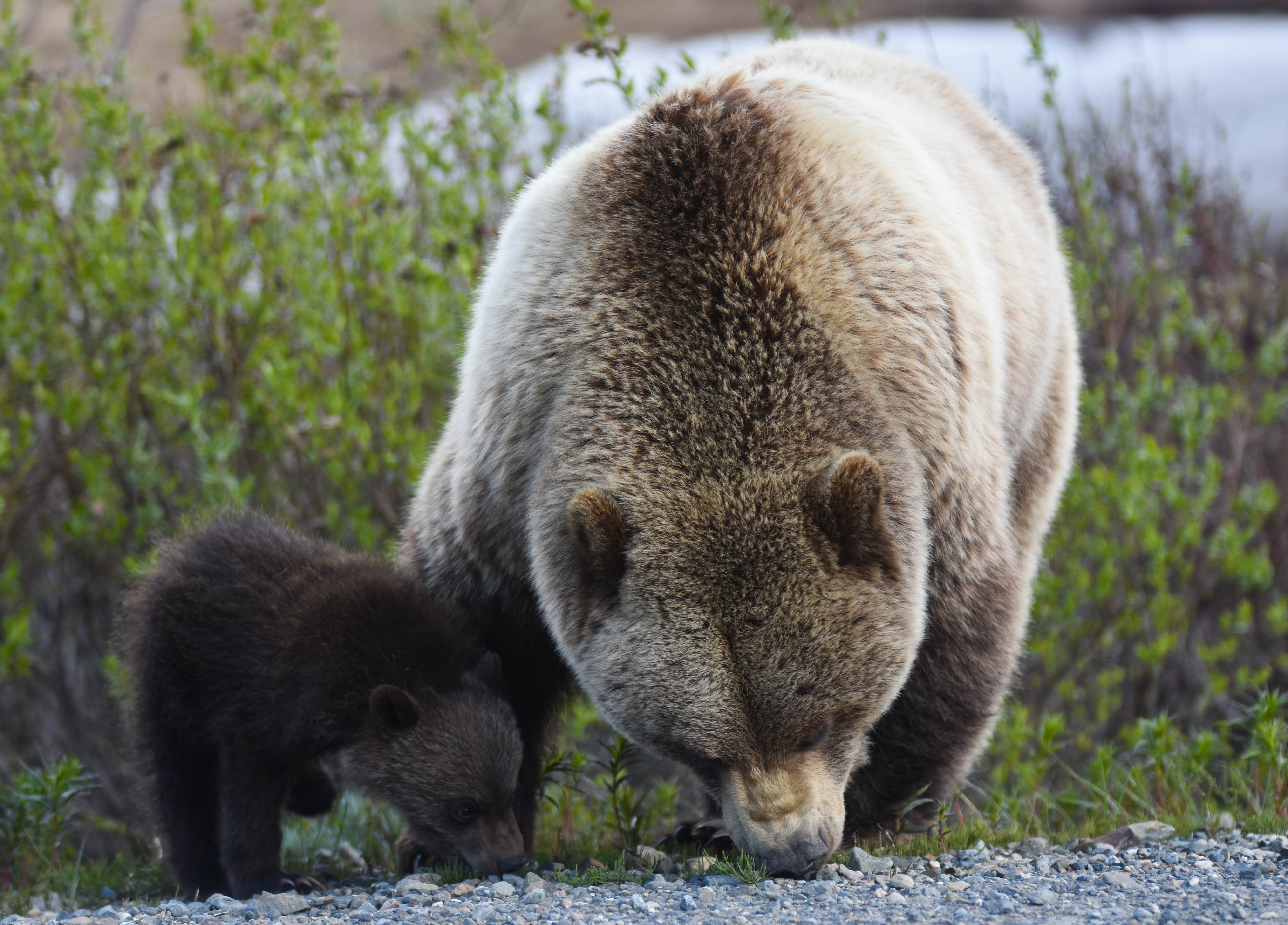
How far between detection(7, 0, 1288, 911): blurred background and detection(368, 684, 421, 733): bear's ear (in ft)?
2.99

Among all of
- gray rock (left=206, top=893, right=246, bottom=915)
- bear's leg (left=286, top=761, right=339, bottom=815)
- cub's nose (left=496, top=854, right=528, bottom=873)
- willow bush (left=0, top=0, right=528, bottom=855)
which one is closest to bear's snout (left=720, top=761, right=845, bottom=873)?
cub's nose (left=496, top=854, right=528, bottom=873)

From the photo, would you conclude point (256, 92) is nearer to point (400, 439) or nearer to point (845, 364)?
point (400, 439)

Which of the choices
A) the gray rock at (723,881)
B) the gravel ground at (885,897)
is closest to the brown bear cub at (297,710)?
the gravel ground at (885,897)

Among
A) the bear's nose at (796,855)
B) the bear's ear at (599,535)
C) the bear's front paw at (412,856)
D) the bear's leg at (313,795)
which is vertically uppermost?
the bear's ear at (599,535)

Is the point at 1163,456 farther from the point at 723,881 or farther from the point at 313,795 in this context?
the point at 313,795

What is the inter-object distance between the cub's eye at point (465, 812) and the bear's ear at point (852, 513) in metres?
1.61

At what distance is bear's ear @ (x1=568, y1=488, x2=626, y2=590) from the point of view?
366cm

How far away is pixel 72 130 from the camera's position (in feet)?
25.3

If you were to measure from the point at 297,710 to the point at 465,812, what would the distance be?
0.66 m

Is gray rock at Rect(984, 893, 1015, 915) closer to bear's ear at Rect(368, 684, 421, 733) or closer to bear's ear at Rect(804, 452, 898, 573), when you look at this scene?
bear's ear at Rect(804, 452, 898, 573)

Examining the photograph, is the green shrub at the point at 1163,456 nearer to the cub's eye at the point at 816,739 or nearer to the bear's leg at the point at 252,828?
the cub's eye at the point at 816,739

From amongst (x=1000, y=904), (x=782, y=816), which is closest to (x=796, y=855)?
(x=782, y=816)

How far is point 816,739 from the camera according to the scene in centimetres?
372

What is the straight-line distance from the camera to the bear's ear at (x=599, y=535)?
3.66 metres
